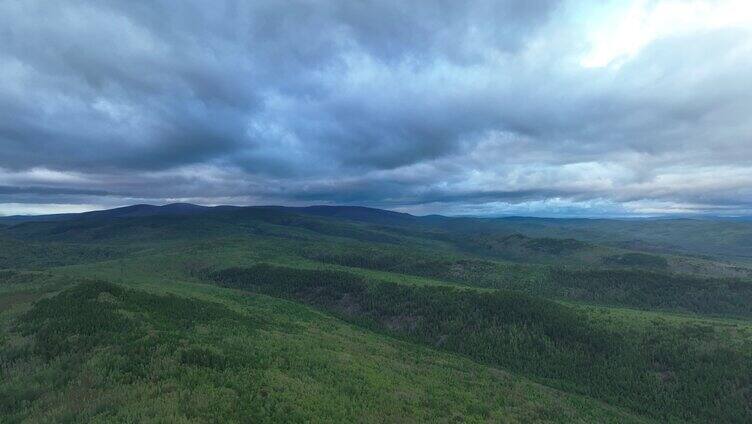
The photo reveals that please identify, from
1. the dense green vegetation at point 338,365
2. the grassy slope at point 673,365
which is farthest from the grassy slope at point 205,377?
the grassy slope at point 673,365

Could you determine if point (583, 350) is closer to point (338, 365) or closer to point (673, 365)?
point (673, 365)

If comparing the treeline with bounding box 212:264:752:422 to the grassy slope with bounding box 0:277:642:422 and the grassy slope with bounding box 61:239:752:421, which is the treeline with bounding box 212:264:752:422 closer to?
the grassy slope with bounding box 61:239:752:421

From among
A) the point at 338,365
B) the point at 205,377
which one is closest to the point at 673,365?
the point at 338,365

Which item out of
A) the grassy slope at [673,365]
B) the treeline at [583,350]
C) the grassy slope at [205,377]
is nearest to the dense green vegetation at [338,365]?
the grassy slope at [205,377]

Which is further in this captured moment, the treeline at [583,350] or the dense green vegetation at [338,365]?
the treeline at [583,350]

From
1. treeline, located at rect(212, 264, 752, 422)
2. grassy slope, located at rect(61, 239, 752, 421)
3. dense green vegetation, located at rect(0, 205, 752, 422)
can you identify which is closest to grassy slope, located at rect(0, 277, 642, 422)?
dense green vegetation, located at rect(0, 205, 752, 422)

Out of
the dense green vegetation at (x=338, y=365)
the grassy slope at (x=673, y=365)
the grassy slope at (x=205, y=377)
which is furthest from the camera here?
the grassy slope at (x=673, y=365)

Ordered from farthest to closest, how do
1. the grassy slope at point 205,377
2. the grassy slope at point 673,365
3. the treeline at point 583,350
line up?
the treeline at point 583,350, the grassy slope at point 673,365, the grassy slope at point 205,377

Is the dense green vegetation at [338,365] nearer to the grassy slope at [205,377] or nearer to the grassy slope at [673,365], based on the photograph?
the grassy slope at [205,377]

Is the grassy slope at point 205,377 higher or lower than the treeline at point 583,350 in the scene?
higher
